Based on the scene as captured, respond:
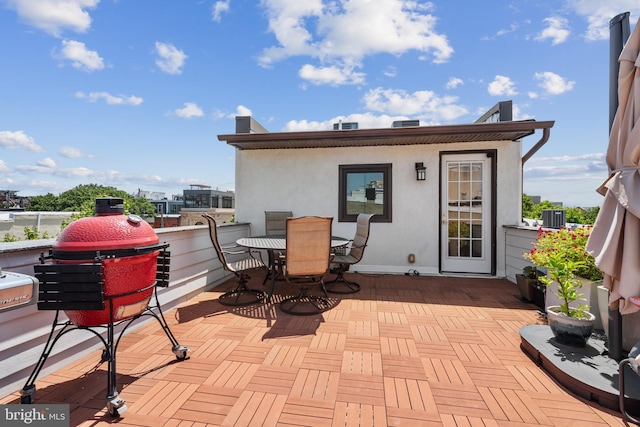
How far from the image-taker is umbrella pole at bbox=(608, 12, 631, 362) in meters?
1.93

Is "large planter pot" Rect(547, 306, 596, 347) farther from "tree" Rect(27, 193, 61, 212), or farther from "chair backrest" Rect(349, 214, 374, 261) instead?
"tree" Rect(27, 193, 61, 212)

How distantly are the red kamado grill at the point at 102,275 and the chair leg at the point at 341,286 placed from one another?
2.65 m

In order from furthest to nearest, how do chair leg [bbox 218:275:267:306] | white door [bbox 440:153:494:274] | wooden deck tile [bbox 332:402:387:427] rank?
white door [bbox 440:153:494:274]
chair leg [bbox 218:275:267:306]
wooden deck tile [bbox 332:402:387:427]

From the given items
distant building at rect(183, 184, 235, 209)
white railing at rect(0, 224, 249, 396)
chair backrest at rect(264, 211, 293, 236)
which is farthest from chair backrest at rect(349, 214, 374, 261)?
distant building at rect(183, 184, 235, 209)

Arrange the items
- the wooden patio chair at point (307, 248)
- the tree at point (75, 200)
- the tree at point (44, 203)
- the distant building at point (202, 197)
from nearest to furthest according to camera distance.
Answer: the wooden patio chair at point (307, 248) → the tree at point (44, 203) → the tree at point (75, 200) → the distant building at point (202, 197)

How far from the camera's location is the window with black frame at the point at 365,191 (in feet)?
16.8

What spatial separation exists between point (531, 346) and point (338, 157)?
3.97 m

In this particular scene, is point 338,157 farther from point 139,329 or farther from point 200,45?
point 200,45

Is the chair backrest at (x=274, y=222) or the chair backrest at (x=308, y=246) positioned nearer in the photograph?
the chair backrest at (x=308, y=246)

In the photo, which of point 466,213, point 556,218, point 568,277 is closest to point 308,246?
point 568,277

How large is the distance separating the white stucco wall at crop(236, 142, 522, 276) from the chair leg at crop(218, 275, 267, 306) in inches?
74.1

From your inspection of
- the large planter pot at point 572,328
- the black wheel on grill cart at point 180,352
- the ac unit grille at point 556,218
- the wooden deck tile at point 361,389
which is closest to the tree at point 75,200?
the black wheel on grill cart at point 180,352

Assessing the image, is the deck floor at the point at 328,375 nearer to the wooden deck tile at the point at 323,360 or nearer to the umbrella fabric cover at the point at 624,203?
the wooden deck tile at the point at 323,360

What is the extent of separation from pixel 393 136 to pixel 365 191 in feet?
3.96
